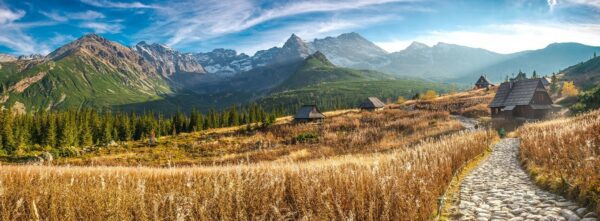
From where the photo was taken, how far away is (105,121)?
11475 centimetres

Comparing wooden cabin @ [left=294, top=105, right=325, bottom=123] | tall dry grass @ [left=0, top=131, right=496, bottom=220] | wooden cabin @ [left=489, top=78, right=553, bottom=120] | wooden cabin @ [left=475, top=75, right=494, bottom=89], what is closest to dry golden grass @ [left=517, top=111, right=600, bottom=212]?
tall dry grass @ [left=0, top=131, right=496, bottom=220]

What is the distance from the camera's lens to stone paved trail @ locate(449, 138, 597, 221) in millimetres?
7102

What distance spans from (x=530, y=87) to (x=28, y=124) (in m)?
127

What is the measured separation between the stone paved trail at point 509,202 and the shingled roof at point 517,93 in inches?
2187

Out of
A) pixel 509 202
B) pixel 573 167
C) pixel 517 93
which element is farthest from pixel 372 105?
pixel 509 202

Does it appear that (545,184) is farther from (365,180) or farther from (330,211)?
(330,211)

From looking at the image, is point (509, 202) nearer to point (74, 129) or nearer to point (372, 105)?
point (372, 105)

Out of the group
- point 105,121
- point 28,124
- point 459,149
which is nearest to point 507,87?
point 459,149

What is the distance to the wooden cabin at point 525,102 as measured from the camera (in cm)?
5912

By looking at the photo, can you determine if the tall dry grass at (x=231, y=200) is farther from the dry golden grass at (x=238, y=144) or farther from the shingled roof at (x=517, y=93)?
the shingled roof at (x=517, y=93)

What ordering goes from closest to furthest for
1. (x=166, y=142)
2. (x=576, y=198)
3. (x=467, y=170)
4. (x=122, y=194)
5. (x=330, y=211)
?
(x=330, y=211)
(x=122, y=194)
(x=576, y=198)
(x=467, y=170)
(x=166, y=142)

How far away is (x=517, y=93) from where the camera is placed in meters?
62.2

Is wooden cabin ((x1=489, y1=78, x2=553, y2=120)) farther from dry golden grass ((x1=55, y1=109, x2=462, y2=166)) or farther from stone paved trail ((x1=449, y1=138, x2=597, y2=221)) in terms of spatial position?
stone paved trail ((x1=449, y1=138, x2=597, y2=221))

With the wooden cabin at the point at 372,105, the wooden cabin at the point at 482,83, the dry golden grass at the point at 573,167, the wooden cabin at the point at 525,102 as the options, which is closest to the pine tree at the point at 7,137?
the wooden cabin at the point at 372,105
